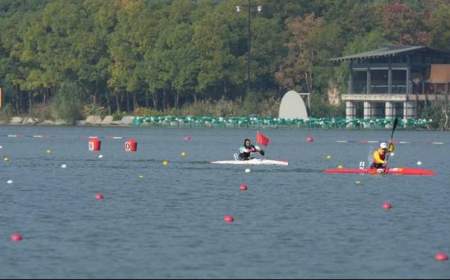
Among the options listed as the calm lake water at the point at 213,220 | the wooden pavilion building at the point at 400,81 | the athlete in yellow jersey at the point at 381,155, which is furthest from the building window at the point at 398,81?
the athlete in yellow jersey at the point at 381,155

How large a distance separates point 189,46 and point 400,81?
23.1m

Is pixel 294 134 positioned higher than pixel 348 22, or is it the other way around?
pixel 348 22

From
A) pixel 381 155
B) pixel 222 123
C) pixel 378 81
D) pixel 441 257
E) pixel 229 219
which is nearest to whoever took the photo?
pixel 441 257

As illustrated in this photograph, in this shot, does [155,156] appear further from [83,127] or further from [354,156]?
[83,127]

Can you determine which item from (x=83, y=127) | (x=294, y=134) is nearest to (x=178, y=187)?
(x=294, y=134)

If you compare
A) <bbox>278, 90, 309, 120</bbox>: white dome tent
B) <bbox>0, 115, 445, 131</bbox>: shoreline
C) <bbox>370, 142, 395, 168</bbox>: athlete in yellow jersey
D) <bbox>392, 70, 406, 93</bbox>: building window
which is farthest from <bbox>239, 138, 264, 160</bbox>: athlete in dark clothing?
<bbox>278, 90, 309, 120</bbox>: white dome tent

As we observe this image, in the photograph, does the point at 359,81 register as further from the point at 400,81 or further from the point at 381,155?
the point at 381,155

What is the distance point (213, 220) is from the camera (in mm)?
45000

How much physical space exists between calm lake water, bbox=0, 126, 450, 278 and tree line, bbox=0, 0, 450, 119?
68737 millimetres

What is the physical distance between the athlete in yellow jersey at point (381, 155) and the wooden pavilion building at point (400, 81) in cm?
7053

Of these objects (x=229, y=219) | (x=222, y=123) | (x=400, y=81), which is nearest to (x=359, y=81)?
(x=400, y=81)

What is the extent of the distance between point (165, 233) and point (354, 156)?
46.8 meters

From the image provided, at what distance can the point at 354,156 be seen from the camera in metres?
87.1

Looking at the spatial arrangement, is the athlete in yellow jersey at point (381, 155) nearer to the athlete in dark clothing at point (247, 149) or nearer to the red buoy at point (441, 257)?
the athlete in dark clothing at point (247, 149)
